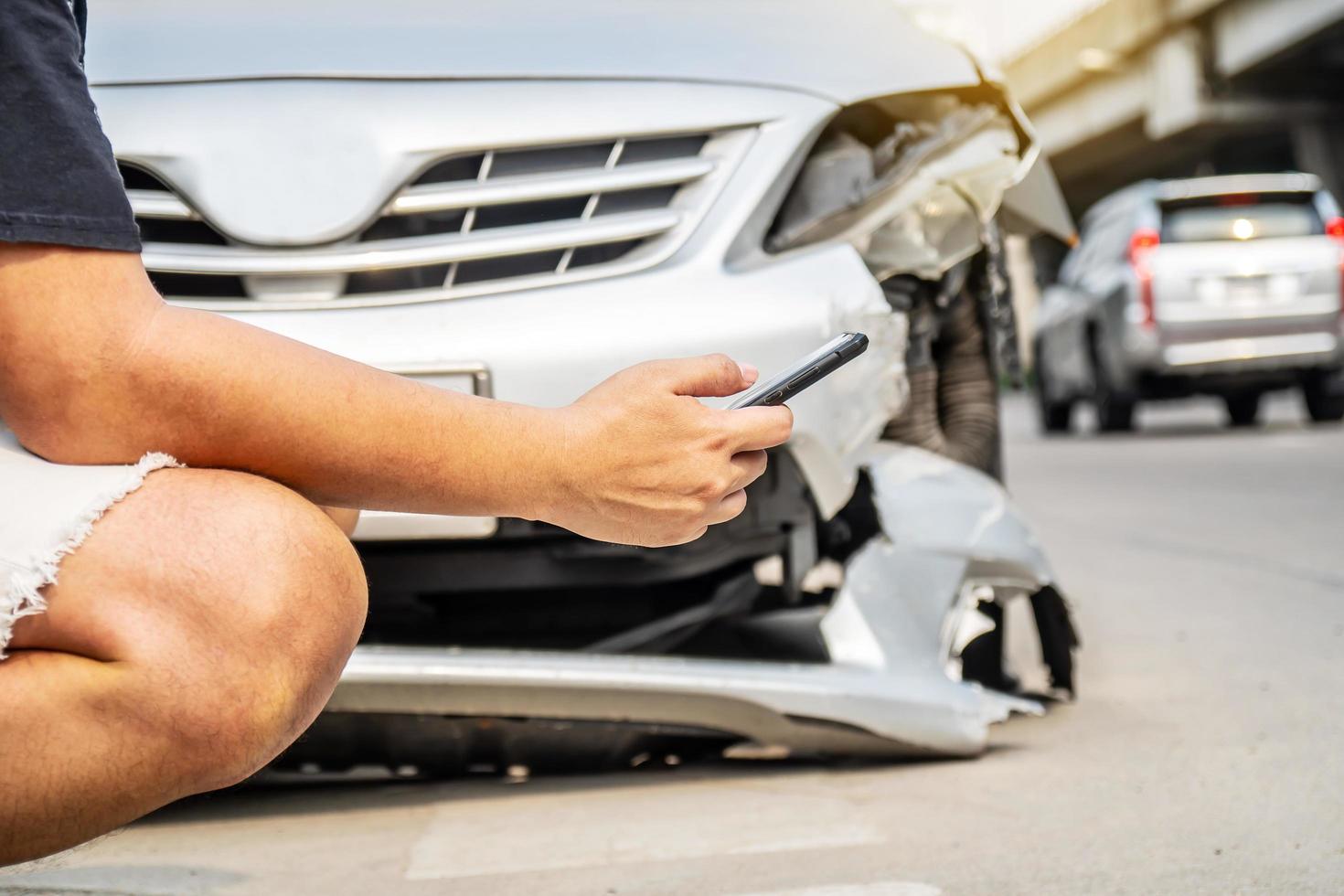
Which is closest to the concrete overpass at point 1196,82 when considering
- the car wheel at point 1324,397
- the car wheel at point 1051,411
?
the car wheel at point 1051,411

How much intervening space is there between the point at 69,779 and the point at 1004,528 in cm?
194

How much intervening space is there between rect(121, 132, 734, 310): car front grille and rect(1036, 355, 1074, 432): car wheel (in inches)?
531

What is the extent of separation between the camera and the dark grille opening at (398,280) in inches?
96.2

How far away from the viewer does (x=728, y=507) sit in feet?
4.72

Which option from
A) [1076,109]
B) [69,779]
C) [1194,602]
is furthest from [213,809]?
[1076,109]

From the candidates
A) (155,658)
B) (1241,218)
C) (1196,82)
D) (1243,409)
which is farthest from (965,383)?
(1196,82)

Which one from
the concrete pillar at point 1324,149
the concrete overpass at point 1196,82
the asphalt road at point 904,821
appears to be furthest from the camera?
A: the concrete pillar at point 1324,149

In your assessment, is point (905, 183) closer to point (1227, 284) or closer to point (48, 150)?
point (48, 150)

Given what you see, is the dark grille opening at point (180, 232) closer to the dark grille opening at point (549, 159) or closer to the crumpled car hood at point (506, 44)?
the crumpled car hood at point (506, 44)

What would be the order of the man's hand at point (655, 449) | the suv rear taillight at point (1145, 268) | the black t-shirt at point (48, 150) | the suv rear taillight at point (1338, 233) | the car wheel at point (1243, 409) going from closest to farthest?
the black t-shirt at point (48, 150)
the man's hand at point (655, 449)
the suv rear taillight at point (1338, 233)
the suv rear taillight at point (1145, 268)
the car wheel at point (1243, 409)

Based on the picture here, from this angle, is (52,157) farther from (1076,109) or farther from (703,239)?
(1076,109)

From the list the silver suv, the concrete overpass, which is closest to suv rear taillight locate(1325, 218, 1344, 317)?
the silver suv

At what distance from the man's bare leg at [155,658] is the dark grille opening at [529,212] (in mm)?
1233

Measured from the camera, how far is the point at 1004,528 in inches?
114
